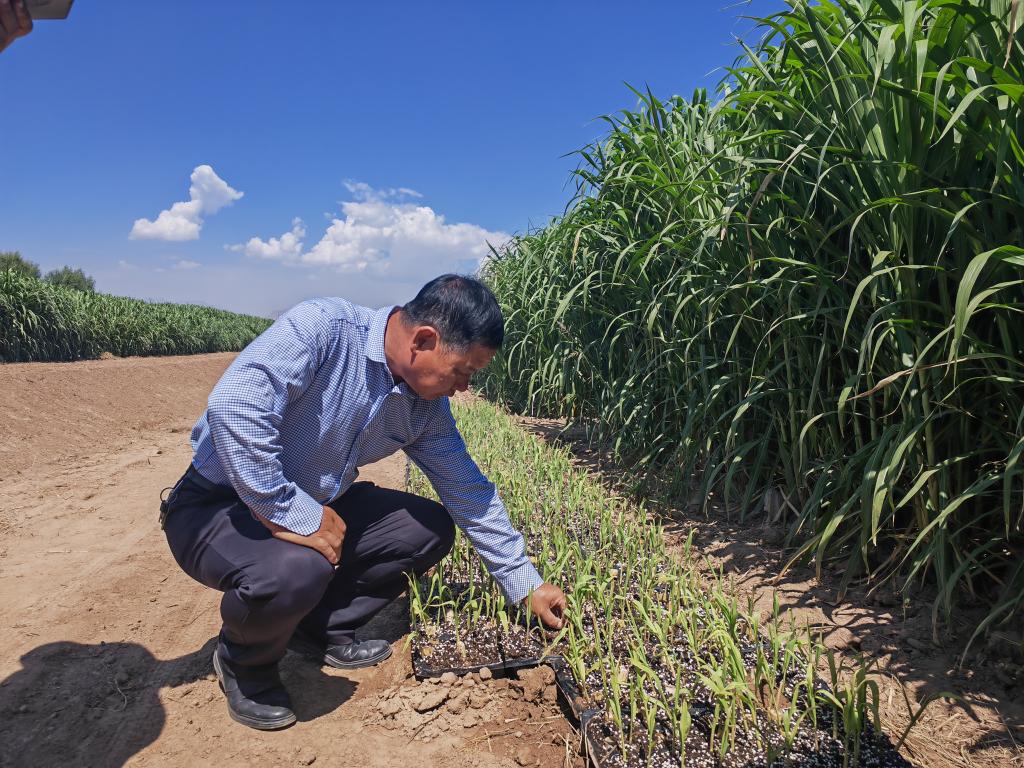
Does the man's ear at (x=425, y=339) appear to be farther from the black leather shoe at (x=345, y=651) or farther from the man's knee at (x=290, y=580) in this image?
the black leather shoe at (x=345, y=651)

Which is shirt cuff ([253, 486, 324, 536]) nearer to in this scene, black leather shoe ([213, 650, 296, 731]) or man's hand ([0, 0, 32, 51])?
black leather shoe ([213, 650, 296, 731])

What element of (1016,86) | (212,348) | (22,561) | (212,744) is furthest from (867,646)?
(212,348)

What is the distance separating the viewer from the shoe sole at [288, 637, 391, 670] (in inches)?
76.5

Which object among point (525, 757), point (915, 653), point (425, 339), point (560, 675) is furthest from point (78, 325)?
point (915, 653)

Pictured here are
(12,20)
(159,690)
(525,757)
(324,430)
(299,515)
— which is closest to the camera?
(12,20)

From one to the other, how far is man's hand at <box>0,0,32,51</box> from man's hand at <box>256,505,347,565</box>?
114 cm

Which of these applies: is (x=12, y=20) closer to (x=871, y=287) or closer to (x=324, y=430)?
(x=324, y=430)

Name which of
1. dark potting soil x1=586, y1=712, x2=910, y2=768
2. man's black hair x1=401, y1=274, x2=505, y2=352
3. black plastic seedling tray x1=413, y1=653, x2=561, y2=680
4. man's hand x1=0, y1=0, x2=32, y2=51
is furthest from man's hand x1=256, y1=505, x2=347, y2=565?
man's hand x1=0, y1=0, x2=32, y2=51

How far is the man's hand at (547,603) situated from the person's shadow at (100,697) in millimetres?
588

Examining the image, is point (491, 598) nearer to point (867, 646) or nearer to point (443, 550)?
point (443, 550)

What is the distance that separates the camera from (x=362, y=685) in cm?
187

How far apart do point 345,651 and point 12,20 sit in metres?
1.77

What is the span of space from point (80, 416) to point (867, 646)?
7532 millimetres

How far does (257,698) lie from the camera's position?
1687 mm
